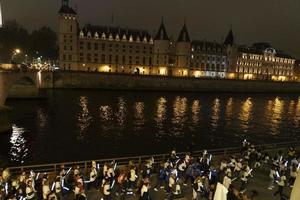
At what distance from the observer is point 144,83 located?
107188mm

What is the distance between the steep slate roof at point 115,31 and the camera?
123719mm

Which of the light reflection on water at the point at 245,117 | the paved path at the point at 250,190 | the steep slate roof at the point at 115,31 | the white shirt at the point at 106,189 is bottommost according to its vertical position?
the light reflection on water at the point at 245,117

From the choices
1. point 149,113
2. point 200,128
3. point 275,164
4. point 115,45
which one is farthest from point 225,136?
point 115,45

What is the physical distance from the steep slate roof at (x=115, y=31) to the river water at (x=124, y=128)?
168 feet

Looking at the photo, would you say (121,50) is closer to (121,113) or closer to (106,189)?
(121,113)

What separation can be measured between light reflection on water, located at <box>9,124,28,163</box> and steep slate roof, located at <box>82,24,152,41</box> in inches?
3365

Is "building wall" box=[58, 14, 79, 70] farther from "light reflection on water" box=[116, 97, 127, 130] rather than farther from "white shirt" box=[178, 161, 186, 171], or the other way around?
"white shirt" box=[178, 161, 186, 171]

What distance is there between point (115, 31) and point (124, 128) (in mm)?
86627

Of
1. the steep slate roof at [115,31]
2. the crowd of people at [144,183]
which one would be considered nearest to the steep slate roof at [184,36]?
the steep slate roof at [115,31]

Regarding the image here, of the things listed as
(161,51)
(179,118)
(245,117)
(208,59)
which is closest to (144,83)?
(161,51)

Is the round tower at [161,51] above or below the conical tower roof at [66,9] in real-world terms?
below

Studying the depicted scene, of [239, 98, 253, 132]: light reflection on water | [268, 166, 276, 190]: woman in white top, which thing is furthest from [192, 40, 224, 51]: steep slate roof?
[268, 166, 276, 190]: woman in white top

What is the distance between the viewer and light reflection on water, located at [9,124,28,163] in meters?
32.9

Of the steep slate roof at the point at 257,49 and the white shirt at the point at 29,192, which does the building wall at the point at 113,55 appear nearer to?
the steep slate roof at the point at 257,49
